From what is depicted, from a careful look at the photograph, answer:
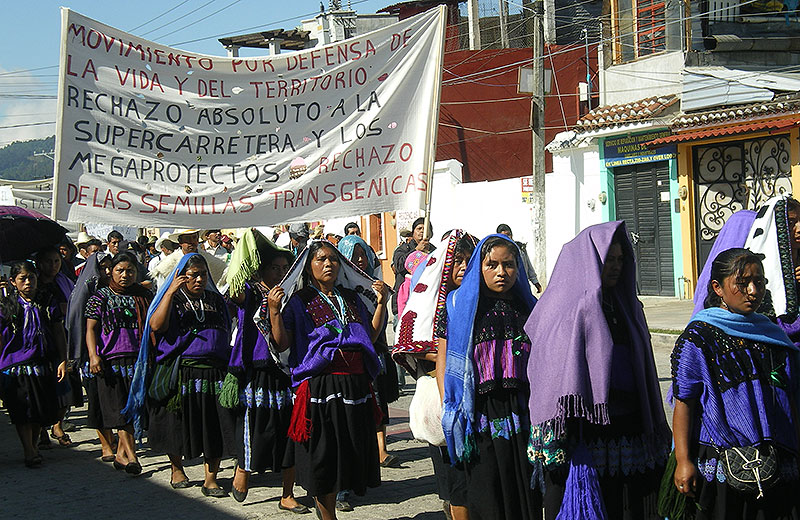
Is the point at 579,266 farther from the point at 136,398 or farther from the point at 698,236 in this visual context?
the point at 698,236

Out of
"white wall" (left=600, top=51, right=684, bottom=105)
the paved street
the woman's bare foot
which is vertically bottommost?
the paved street

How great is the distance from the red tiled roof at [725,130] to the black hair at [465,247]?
12505 mm

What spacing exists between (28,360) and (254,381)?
2.83 m

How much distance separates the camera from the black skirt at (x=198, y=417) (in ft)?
23.3

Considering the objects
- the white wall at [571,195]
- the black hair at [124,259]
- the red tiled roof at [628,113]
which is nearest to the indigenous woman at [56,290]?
the black hair at [124,259]

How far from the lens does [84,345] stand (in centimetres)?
836

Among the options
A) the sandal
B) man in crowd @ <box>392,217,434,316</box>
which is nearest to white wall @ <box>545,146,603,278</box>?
man in crowd @ <box>392,217,434,316</box>

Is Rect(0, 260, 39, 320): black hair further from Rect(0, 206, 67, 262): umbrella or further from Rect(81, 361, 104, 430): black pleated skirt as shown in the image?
Rect(81, 361, 104, 430): black pleated skirt

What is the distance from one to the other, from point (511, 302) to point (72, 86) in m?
3.33

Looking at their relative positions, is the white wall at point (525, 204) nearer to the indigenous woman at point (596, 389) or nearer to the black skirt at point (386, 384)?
the black skirt at point (386, 384)

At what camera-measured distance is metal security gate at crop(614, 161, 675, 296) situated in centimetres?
1983

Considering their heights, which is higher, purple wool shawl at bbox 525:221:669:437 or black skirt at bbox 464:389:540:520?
purple wool shawl at bbox 525:221:669:437

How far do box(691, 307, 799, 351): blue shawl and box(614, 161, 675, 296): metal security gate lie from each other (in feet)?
52.6

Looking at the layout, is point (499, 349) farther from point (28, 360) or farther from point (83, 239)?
point (83, 239)
